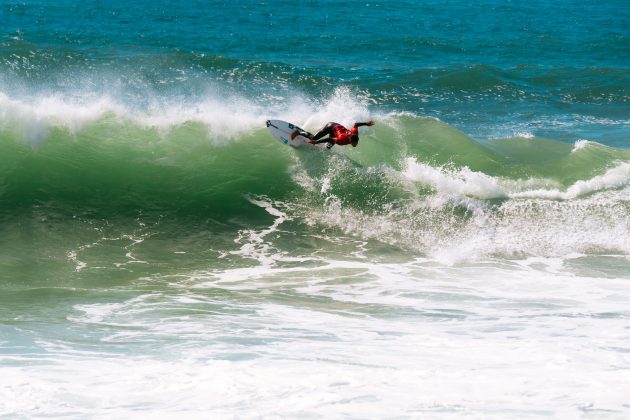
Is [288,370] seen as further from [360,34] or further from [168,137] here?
[360,34]

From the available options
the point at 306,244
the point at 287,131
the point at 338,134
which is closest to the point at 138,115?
the point at 287,131

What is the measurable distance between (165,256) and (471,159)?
6848 millimetres

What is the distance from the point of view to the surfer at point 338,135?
42.7 feet

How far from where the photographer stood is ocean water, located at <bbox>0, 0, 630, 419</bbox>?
7.64 metres

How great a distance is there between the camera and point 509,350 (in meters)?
8.65

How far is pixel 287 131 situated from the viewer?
14.6 m

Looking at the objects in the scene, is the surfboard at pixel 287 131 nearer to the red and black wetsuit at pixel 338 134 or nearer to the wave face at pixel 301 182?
the wave face at pixel 301 182

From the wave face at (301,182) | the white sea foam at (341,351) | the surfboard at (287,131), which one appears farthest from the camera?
the surfboard at (287,131)

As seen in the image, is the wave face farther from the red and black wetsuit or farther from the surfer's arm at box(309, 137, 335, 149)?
the red and black wetsuit

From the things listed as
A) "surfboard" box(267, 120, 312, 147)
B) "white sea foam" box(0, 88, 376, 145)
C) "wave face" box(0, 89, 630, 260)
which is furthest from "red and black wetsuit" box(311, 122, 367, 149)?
"white sea foam" box(0, 88, 376, 145)

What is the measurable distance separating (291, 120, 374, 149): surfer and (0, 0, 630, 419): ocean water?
767 millimetres

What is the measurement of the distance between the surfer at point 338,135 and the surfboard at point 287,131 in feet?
1.01

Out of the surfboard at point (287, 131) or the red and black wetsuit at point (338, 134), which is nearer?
the red and black wetsuit at point (338, 134)

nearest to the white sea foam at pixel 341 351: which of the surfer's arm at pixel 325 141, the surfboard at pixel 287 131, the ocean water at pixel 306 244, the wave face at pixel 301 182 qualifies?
the ocean water at pixel 306 244
